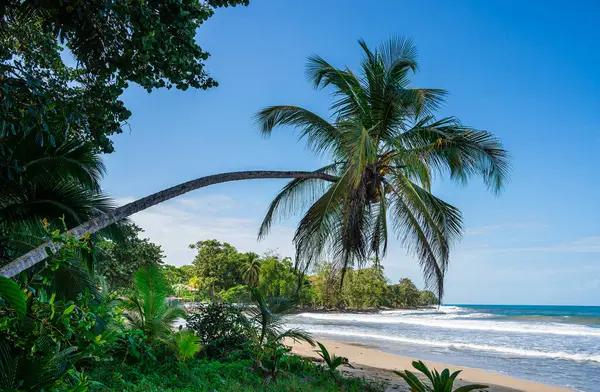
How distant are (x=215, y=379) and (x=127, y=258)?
509 inches

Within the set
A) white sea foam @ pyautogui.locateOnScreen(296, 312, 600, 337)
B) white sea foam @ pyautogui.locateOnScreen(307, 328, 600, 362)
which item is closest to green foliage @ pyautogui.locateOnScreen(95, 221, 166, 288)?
white sea foam @ pyautogui.locateOnScreen(296, 312, 600, 337)

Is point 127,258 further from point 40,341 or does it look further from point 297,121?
point 40,341

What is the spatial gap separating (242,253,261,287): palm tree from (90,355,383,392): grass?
135ft

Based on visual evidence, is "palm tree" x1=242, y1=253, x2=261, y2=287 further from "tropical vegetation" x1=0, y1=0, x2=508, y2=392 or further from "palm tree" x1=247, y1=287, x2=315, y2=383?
"palm tree" x1=247, y1=287, x2=315, y2=383

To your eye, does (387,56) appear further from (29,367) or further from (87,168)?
(29,367)

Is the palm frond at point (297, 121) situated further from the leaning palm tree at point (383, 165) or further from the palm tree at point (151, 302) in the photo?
the palm tree at point (151, 302)

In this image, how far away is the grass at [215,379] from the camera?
483cm

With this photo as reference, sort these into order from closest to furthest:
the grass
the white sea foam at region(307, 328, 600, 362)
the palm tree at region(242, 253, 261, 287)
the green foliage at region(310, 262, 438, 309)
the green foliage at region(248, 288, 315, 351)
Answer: the grass, the green foliage at region(248, 288, 315, 351), the white sea foam at region(307, 328, 600, 362), the green foliage at region(310, 262, 438, 309), the palm tree at region(242, 253, 261, 287)

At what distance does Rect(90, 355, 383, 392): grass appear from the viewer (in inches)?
190

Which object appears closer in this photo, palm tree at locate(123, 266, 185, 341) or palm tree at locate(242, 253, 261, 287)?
palm tree at locate(123, 266, 185, 341)

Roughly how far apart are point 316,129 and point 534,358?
10.3m

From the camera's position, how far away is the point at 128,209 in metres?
3.77

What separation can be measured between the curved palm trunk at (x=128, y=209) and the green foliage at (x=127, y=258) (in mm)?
11047

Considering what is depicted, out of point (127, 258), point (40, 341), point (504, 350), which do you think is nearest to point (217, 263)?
point (127, 258)
